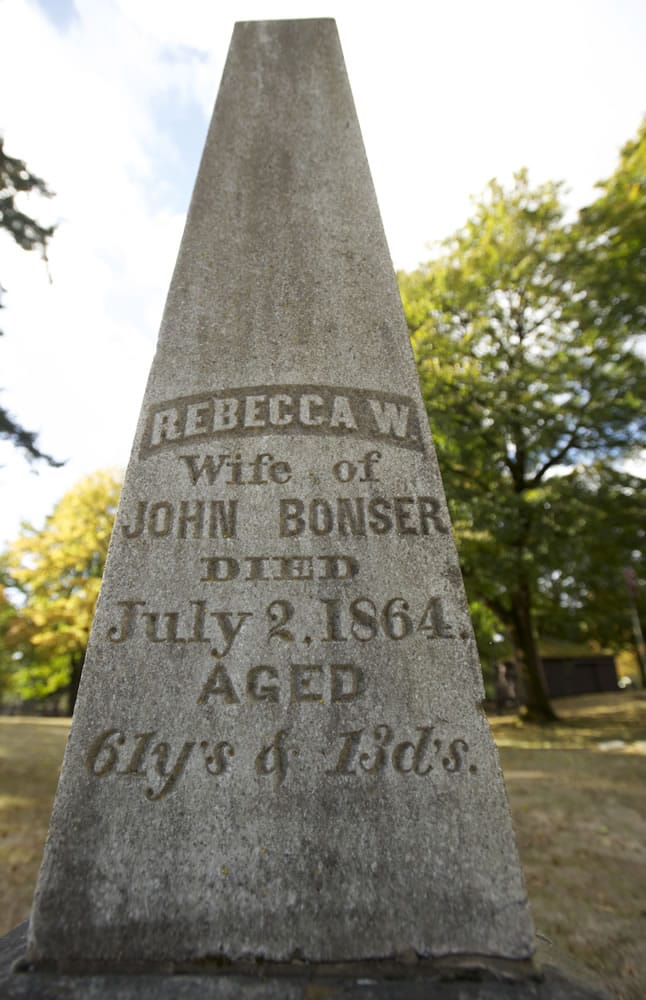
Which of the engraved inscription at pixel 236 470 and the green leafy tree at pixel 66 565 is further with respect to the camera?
the green leafy tree at pixel 66 565

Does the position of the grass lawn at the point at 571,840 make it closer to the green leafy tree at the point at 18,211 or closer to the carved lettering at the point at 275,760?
the carved lettering at the point at 275,760

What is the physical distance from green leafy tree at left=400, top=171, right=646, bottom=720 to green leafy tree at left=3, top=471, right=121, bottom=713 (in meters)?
14.3

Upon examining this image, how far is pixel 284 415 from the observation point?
2736mm

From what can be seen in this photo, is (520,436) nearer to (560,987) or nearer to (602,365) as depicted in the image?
(602,365)

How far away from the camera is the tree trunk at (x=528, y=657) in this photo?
51.6ft

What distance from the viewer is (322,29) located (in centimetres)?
415

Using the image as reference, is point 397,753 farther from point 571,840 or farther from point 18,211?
point 18,211

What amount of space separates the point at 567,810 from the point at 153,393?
6.39m

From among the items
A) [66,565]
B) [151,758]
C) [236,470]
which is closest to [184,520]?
[236,470]

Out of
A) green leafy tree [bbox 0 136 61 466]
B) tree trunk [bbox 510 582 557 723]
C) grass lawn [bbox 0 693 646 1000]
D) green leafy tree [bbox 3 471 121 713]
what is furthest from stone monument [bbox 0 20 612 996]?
green leafy tree [bbox 3 471 121 713]

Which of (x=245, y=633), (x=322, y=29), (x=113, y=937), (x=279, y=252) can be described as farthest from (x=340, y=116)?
(x=113, y=937)

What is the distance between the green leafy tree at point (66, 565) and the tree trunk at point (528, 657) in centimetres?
1465

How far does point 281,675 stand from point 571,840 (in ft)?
15.2

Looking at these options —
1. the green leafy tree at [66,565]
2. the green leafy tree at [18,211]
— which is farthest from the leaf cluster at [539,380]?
the green leafy tree at [66,565]
